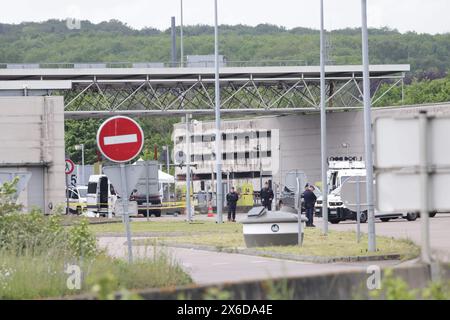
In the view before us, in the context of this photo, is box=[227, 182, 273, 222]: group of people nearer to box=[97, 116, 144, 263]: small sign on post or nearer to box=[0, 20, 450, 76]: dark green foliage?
box=[97, 116, 144, 263]: small sign on post

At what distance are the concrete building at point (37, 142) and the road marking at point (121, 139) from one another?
37.1 m

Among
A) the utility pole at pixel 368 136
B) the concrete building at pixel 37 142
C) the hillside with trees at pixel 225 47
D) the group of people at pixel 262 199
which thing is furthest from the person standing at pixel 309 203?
the hillside with trees at pixel 225 47

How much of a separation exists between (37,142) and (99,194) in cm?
1647

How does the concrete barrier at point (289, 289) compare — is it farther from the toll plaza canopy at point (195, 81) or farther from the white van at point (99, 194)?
the toll plaza canopy at point (195, 81)

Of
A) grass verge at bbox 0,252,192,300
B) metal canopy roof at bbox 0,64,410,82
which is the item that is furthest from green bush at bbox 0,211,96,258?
metal canopy roof at bbox 0,64,410,82

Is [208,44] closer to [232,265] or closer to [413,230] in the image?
[413,230]

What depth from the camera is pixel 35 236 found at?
22.4 m

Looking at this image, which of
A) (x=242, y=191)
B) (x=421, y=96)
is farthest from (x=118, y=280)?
(x=421, y=96)

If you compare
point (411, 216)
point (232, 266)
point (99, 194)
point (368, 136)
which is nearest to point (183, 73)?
point (99, 194)

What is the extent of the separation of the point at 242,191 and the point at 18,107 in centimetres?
2579

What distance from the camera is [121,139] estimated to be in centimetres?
2002

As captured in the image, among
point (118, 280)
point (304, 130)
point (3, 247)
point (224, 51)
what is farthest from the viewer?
point (224, 51)

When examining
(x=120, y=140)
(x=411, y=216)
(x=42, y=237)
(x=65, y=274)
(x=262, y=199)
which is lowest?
(x=411, y=216)
